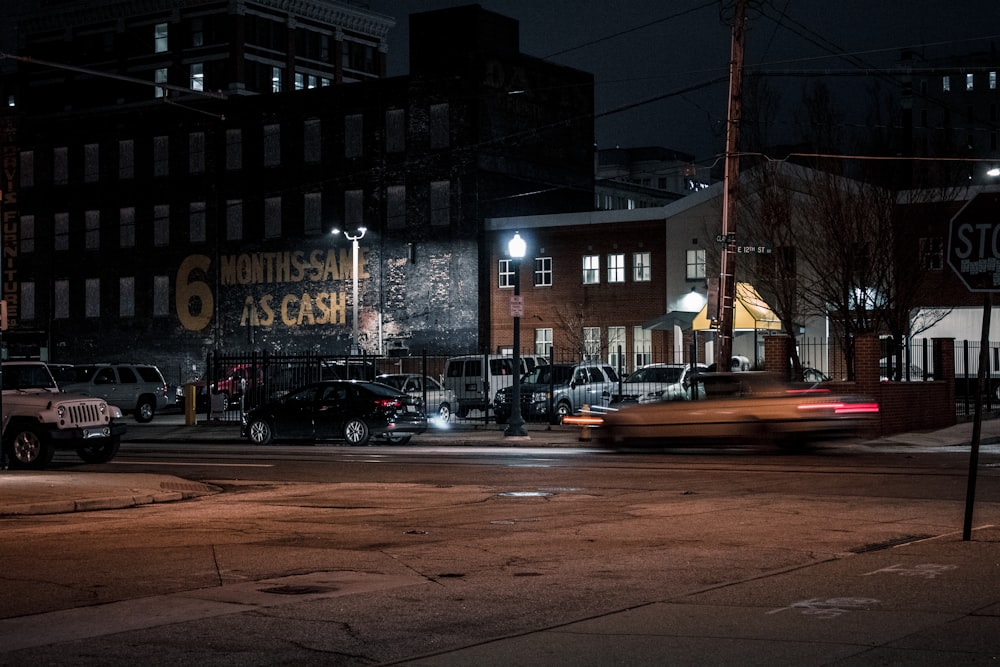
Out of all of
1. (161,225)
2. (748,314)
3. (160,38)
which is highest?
(160,38)

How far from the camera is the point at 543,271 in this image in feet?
196

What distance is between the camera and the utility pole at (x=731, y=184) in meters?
29.4

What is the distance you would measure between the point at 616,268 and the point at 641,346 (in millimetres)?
3508

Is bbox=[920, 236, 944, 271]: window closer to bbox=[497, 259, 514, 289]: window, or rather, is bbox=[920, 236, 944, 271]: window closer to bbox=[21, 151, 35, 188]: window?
bbox=[497, 259, 514, 289]: window

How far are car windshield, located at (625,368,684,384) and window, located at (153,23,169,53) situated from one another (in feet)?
233

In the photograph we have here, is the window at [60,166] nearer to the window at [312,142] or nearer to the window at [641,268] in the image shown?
the window at [312,142]

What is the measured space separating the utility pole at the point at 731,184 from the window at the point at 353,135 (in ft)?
120

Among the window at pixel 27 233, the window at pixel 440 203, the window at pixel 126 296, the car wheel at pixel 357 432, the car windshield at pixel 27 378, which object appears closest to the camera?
the car windshield at pixel 27 378

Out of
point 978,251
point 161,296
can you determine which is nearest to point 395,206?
point 161,296

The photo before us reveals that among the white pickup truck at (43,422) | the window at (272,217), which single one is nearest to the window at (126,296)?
the window at (272,217)

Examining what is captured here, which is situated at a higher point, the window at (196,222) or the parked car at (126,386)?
the window at (196,222)

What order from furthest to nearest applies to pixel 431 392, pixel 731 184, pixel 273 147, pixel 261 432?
pixel 273 147 → pixel 431 392 → pixel 261 432 → pixel 731 184

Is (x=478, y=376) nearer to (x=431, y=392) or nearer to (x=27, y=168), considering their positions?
(x=431, y=392)

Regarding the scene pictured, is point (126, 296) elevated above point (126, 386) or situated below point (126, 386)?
above
